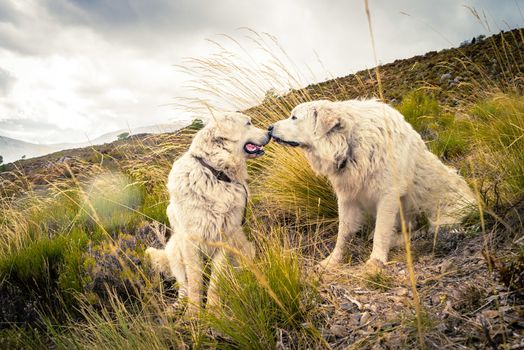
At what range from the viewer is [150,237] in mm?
4227

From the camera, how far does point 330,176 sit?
3.20m

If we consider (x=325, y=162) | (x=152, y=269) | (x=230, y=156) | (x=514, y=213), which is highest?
(x=230, y=156)

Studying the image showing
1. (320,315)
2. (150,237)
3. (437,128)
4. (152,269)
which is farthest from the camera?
(437,128)

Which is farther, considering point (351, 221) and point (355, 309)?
point (351, 221)

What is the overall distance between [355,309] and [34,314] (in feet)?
9.57

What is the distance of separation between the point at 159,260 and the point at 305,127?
1935mm

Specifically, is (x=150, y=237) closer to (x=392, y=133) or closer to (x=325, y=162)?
(x=325, y=162)

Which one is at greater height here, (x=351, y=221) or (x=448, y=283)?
(x=351, y=221)

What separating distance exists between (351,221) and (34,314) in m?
3.05

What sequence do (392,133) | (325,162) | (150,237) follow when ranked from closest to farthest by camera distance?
(392,133) → (325,162) → (150,237)

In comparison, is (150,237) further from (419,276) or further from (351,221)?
(419,276)

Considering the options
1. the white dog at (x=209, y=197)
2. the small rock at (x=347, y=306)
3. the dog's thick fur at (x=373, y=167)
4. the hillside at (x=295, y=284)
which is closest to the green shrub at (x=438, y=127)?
the hillside at (x=295, y=284)

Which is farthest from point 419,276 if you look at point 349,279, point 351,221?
point 351,221

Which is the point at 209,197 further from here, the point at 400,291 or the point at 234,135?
the point at 400,291
